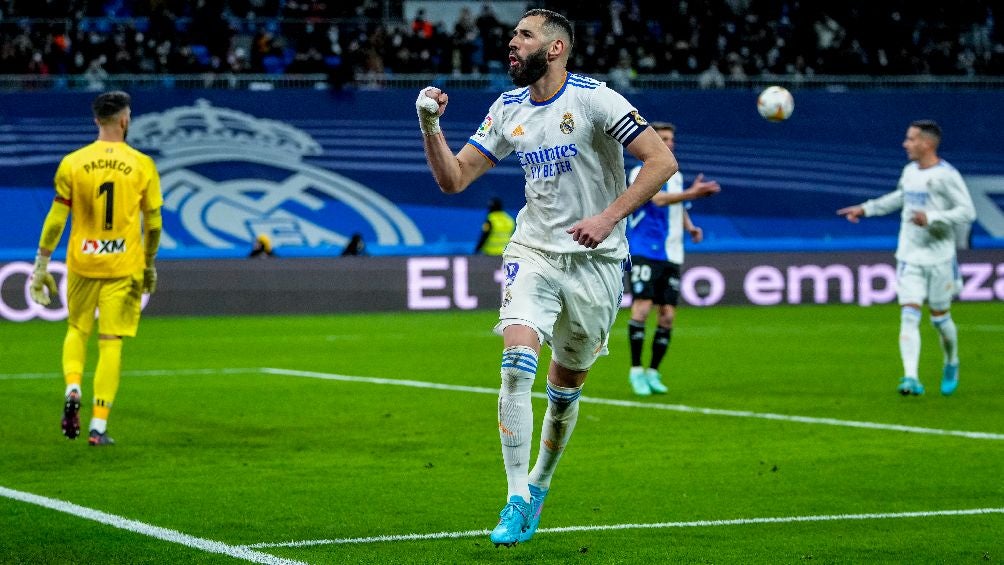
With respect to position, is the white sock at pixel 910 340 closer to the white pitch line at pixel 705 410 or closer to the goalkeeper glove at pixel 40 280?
the white pitch line at pixel 705 410

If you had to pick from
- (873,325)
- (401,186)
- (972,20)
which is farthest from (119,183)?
(972,20)

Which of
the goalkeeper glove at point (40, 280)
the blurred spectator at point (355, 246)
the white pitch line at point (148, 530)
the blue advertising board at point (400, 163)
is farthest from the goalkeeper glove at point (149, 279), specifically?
the blue advertising board at point (400, 163)

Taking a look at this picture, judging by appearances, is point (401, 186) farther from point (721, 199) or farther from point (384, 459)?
point (384, 459)

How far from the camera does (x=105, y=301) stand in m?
9.82

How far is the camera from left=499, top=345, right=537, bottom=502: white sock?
21.2 feet

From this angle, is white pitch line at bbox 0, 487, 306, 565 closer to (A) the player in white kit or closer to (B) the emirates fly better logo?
(A) the player in white kit

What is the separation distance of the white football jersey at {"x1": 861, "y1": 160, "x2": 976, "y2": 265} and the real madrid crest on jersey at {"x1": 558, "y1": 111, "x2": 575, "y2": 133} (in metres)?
6.83

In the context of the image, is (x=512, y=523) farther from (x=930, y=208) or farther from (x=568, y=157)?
(x=930, y=208)

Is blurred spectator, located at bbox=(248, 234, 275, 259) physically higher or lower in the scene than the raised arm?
lower

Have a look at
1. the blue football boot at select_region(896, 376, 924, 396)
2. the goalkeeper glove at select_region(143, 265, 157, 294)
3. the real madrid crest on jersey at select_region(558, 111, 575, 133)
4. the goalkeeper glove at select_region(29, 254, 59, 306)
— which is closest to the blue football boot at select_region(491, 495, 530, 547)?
the real madrid crest on jersey at select_region(558, 111, 575, 133)

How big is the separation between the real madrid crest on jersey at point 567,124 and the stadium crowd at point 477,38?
23.6 metres

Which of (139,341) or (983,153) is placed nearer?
(139,341)

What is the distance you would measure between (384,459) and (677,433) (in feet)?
7.67

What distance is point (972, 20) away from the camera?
3491 cm
